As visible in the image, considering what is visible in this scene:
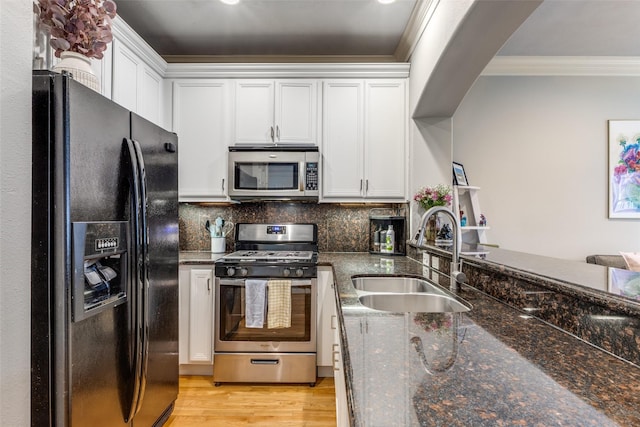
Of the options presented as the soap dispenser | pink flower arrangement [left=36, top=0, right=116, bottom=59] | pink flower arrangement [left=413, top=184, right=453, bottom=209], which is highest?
pink flower arrangement [left=36, top=0, right=116, bottom=59]

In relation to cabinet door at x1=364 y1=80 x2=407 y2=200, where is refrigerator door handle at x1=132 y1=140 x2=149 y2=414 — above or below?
below

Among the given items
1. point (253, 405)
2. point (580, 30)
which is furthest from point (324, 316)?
point (580, 30)

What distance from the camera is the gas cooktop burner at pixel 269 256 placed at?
2.50 meters

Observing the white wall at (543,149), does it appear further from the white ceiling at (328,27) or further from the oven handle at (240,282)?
the oven handle at (240,282)

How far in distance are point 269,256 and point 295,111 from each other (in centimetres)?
122

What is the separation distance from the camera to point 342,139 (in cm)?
281

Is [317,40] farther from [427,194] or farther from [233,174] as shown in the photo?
[427,194]

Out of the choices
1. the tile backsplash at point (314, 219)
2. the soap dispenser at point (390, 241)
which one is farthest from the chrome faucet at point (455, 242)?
the tile backsplash at point (314, 219)

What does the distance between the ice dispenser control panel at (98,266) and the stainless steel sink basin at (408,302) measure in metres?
1.01

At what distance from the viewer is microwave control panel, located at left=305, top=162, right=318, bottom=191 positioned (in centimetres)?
271

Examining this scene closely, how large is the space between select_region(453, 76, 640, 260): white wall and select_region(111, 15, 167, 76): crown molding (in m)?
2.75

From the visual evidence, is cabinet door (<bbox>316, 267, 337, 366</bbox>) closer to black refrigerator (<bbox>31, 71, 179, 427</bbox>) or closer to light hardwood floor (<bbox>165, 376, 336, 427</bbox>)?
light hardwood floor (<bbox>165, 376, 336, 427</bbox>)

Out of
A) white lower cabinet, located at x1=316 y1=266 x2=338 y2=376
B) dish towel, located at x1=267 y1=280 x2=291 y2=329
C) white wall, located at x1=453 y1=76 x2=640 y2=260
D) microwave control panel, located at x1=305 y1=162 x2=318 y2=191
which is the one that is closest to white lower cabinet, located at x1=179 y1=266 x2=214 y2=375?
dish towel, located at x1=267 y1=280 x2=291 y2=329

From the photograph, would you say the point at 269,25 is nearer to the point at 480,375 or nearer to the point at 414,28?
the point at 414,28
